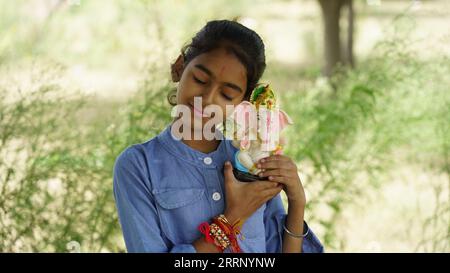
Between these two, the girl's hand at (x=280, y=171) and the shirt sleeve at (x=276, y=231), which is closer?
the girl's hand at (x=280, y=171)

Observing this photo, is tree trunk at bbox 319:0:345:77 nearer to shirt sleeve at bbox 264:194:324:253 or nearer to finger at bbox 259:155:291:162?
shirt sleeve at bbox 264:194:324:253

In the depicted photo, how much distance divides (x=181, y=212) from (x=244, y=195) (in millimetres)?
133

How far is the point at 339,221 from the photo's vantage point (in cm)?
302

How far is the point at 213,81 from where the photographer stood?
1.29m

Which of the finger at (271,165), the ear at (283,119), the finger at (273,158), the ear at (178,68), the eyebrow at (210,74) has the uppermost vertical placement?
the ear at (178,68)

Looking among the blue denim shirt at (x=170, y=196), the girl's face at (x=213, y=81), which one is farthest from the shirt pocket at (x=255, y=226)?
the girl's face at (x=213, y=81)

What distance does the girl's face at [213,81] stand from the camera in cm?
129

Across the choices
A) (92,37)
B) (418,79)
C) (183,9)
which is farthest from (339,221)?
(92,37)

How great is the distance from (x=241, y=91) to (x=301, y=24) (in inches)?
242

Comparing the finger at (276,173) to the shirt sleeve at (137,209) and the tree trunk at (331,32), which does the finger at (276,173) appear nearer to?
the shirt sleeve at (137,209)

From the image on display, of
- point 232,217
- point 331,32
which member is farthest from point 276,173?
point 331,32

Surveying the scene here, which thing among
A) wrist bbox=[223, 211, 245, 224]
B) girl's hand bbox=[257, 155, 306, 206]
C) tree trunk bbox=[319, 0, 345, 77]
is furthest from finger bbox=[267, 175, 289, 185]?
tree trunk bbox=[319, 0, 345, 77]

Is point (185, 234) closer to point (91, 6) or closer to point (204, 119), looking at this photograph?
point (204, 119)

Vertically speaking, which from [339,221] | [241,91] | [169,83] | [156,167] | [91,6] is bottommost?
[339,221]
